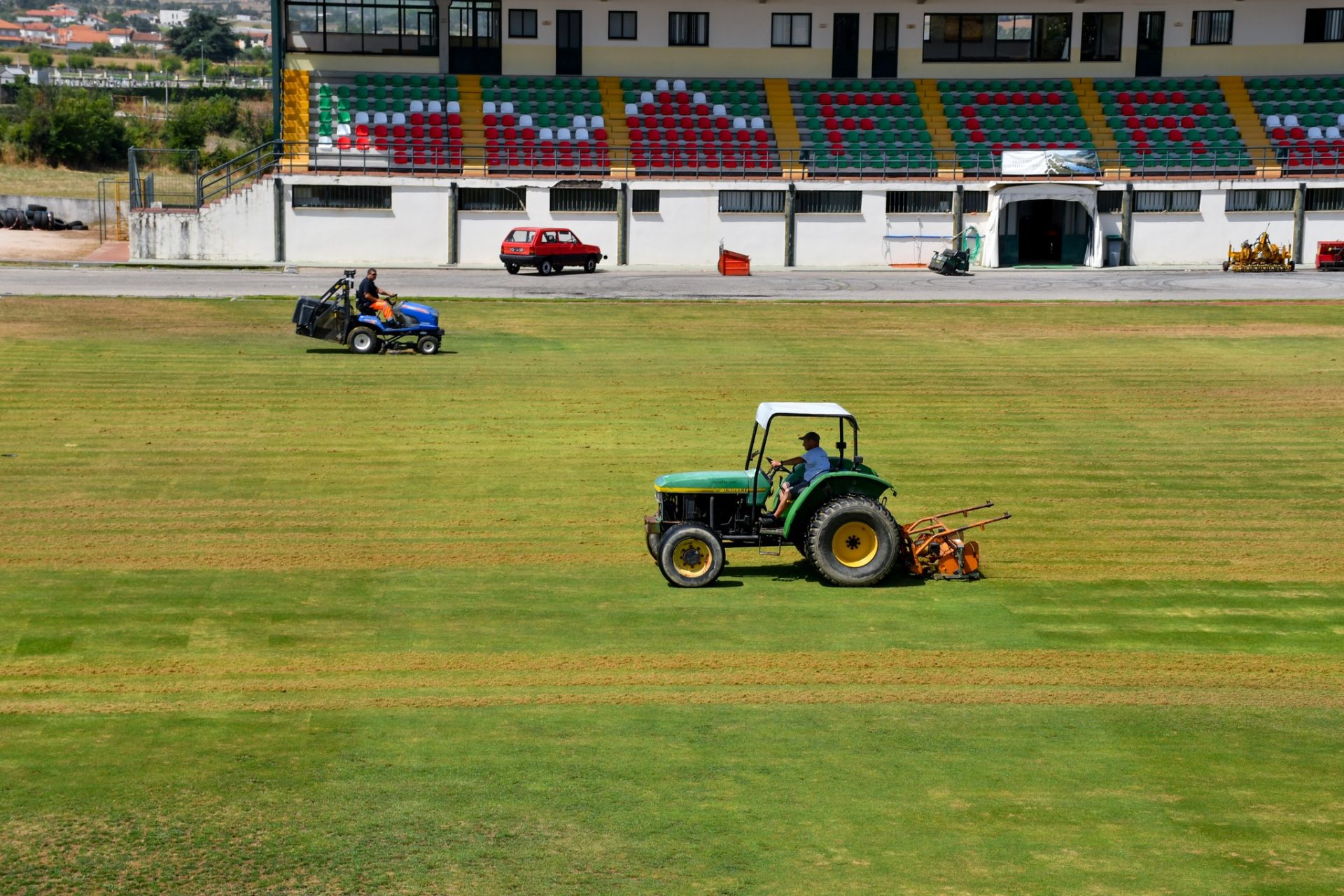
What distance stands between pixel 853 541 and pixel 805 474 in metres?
0.97

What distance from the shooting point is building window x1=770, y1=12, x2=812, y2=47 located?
6331 cm

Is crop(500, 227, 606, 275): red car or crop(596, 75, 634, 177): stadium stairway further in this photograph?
crop(596, 75, 634, 177): stadium stairway

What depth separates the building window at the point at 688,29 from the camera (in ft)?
207

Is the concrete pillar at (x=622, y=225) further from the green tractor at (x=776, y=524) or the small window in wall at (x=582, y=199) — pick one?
the green tractor at (x=776, y=524)

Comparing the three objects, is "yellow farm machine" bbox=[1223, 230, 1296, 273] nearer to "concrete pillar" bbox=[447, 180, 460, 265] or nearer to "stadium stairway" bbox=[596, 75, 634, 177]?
"stadium stairway" bbox=[596, 75, 634, 177]

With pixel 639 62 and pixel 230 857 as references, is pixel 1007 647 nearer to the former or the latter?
pixel 230 857

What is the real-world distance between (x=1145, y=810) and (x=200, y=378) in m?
23.4

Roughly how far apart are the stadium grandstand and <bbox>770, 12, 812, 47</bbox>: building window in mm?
103

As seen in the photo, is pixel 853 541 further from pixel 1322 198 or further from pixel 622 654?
pixel 1322 198

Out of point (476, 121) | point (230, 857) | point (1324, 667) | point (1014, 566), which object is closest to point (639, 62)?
point (476, 121)

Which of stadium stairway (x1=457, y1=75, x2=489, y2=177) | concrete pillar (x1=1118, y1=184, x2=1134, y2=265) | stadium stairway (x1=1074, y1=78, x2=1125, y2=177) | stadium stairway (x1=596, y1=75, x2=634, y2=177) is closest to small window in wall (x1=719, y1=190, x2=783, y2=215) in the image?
stadium stairway (x1=596, y1=75, x2=634, y2=177)

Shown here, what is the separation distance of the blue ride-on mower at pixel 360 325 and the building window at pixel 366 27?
30834mm

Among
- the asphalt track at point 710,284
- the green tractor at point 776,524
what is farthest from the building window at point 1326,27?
the green tractor at point 776,524

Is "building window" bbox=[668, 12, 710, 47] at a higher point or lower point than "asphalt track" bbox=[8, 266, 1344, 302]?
higher
